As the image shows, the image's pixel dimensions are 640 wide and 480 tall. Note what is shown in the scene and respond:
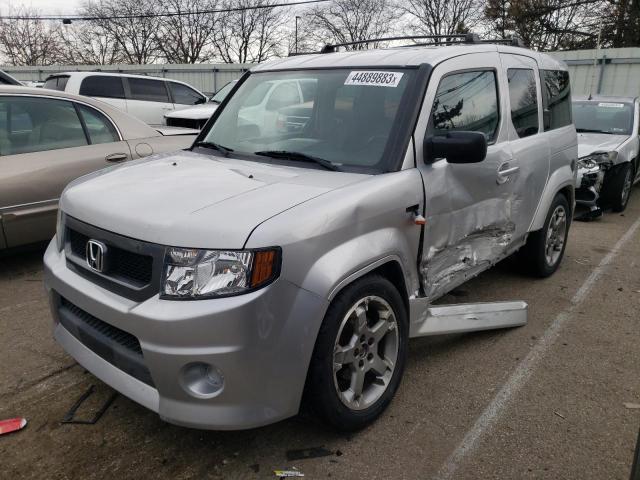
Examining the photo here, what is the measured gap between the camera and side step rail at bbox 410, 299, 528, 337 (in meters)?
3.05

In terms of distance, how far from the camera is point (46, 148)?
188 inches

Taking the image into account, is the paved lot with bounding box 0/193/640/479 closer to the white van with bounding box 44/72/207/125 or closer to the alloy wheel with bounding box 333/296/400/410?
the alloy wheel with bounding box 333/296/400/410

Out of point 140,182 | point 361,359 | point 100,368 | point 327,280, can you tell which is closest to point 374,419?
point 361,359

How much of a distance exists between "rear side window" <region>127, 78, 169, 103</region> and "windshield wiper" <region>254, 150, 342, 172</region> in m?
9.40

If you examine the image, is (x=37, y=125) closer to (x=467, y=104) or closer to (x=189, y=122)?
(x=467, y=104)

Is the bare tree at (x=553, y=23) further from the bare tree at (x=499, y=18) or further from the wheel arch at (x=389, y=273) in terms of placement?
the wheel arch at (x=389, y=273)

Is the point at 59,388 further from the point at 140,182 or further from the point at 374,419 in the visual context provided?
the point at 374,419

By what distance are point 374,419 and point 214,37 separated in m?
47.1

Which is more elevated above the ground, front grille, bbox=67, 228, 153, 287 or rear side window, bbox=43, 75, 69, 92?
rear side window, bbox=43, 75, 69, 92

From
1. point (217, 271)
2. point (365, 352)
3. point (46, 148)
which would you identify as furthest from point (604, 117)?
point (217, 271)

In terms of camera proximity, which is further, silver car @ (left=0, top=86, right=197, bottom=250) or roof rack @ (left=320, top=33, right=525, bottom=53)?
silver car @ (left=0, top=86, right=197, bottom=250)

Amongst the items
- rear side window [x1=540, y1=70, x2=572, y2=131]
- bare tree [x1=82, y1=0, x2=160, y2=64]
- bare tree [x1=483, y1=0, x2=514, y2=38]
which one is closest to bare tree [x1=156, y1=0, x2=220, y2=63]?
bare tree [x1=82, y1=0, x2=160, y2=64]

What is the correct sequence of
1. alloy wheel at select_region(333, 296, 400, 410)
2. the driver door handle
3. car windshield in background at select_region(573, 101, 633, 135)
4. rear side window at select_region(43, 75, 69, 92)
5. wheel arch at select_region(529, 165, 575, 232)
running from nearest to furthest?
1. alloy wheel at select_region(333, 296, 400, 410)
2. the driver door handle
3. wheel arch at select_region(529, 165, 575, 232)
4. car windshield in background at select_region(573, 101, 633, 135)
5. rear side window at select_region(43, 75, 69, 92)

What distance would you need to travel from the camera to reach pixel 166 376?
7.01ft
